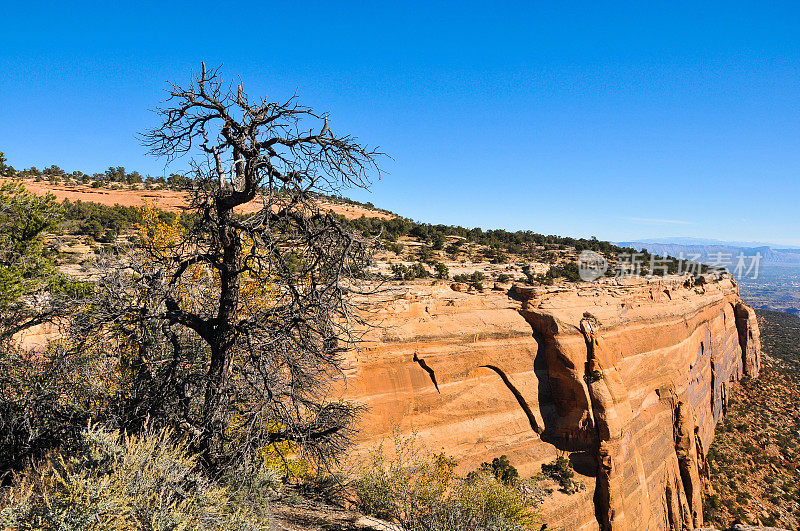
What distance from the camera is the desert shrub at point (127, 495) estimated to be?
480cm

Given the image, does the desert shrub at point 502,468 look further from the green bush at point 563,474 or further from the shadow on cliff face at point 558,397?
the shadow on cliff face at point 558,397

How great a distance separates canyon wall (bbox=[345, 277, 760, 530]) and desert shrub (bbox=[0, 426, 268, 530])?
9584 millimetres

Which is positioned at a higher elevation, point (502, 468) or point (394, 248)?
point (394, 248)

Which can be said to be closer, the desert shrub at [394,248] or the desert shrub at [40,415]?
the desert shrub at [40,415]

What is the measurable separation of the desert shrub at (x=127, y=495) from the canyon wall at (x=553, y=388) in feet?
31.4

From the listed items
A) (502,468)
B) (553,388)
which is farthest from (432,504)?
(553,388)

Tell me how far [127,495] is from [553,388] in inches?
846

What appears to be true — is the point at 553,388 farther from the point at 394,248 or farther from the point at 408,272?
the point at 394,248

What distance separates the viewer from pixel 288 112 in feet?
17.5

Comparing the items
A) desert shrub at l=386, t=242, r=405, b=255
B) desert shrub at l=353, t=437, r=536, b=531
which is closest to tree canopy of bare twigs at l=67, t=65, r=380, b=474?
desert shrub at l=353, t=437, r=536, b=531

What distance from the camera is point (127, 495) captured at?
17.2 feet

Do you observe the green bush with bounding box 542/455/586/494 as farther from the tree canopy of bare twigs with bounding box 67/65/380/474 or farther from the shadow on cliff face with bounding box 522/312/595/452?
the tree canopy of bare twigs with bounding box 67/65/380/474

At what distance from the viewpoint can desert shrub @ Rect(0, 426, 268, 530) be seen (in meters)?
4.80

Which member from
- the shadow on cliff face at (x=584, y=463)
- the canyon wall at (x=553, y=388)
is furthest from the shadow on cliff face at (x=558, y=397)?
the shadow on cliff face at (x=584, y=463)
